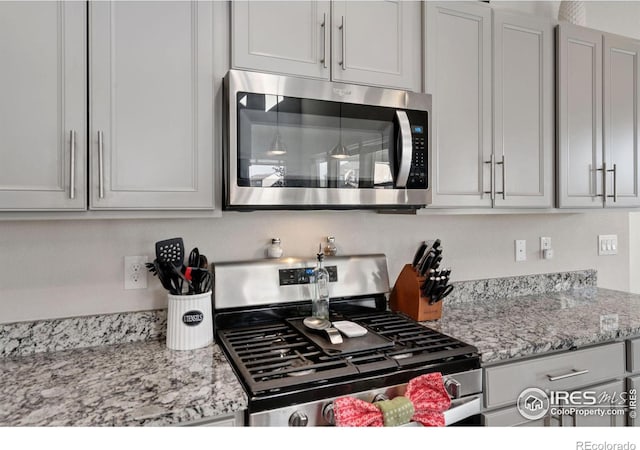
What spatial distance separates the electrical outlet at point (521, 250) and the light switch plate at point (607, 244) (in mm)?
622

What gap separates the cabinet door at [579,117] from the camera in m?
1.87

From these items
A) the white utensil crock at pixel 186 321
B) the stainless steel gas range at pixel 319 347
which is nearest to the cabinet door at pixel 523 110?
the stainless steel gas range at pixel 319 347

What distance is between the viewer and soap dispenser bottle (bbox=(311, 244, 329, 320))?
5.13 ft

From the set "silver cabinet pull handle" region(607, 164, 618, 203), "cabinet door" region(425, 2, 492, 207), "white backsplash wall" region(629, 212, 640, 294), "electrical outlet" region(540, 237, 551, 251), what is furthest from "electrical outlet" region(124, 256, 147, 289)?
"white backsplash wall" region(629, 212, 640, 294)

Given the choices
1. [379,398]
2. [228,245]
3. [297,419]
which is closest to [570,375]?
[379,398]

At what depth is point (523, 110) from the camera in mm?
1803

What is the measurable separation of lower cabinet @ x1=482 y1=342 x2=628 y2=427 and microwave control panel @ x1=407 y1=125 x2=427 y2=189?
2.29ft

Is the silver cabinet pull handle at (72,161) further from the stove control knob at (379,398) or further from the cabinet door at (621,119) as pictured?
the cabinet door at (621,119)

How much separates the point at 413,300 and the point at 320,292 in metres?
0.40

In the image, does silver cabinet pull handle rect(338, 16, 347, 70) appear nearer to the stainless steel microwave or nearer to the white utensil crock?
the stainless steel microwave

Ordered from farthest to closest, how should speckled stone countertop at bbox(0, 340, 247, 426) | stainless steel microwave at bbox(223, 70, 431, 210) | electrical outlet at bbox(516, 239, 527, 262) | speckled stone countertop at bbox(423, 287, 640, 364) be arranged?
electrical outlet at bbox(516, 239, 527, 262) → speckled stone countertop at bbox(423, 287, 640, 364) → stainless steel microwave at bbox(223, 70, 431, 210) → speckled stone countertop at bbox(0, 340, 247, 426)

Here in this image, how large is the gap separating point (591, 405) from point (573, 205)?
0.90 m

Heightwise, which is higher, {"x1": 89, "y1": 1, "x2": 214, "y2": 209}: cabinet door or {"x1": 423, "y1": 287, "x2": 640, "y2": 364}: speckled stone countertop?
{"x1": 89, "y1": 1, "x2": 214, "y2": 209}: cabinet door
